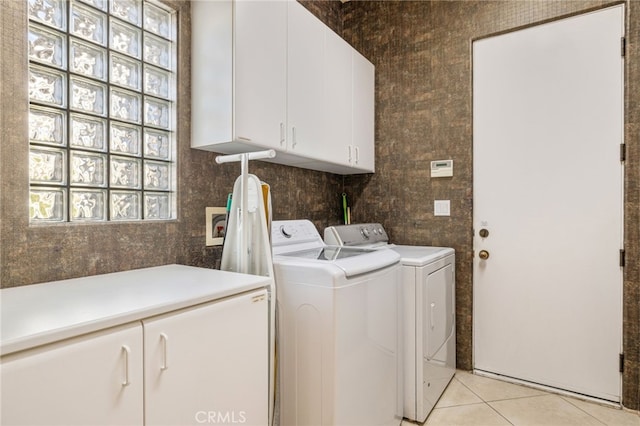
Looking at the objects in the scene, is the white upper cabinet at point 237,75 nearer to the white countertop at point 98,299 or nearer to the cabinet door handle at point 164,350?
the white countertop at point 98,299

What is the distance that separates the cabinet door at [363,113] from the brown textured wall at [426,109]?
90mm

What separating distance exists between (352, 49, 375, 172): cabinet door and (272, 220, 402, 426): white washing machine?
3.64ft

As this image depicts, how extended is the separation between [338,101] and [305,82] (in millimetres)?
388

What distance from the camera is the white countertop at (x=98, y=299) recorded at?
0.80 m

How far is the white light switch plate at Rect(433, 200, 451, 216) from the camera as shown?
2.59 meters

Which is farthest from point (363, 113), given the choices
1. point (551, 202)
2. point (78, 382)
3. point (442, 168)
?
point (78, 382)

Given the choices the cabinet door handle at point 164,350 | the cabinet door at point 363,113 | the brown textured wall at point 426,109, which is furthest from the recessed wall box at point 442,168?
the cabinet door handle at point 164,350

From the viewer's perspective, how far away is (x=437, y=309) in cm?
213

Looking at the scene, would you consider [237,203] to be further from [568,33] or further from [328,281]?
[568,33]

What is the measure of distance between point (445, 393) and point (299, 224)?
1.43 meters

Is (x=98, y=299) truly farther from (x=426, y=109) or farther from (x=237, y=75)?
(x=426, y=109)

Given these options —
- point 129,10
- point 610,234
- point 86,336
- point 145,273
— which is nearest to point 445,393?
point 610,234

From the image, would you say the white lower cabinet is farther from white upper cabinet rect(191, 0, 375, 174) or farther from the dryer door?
the dryer door
